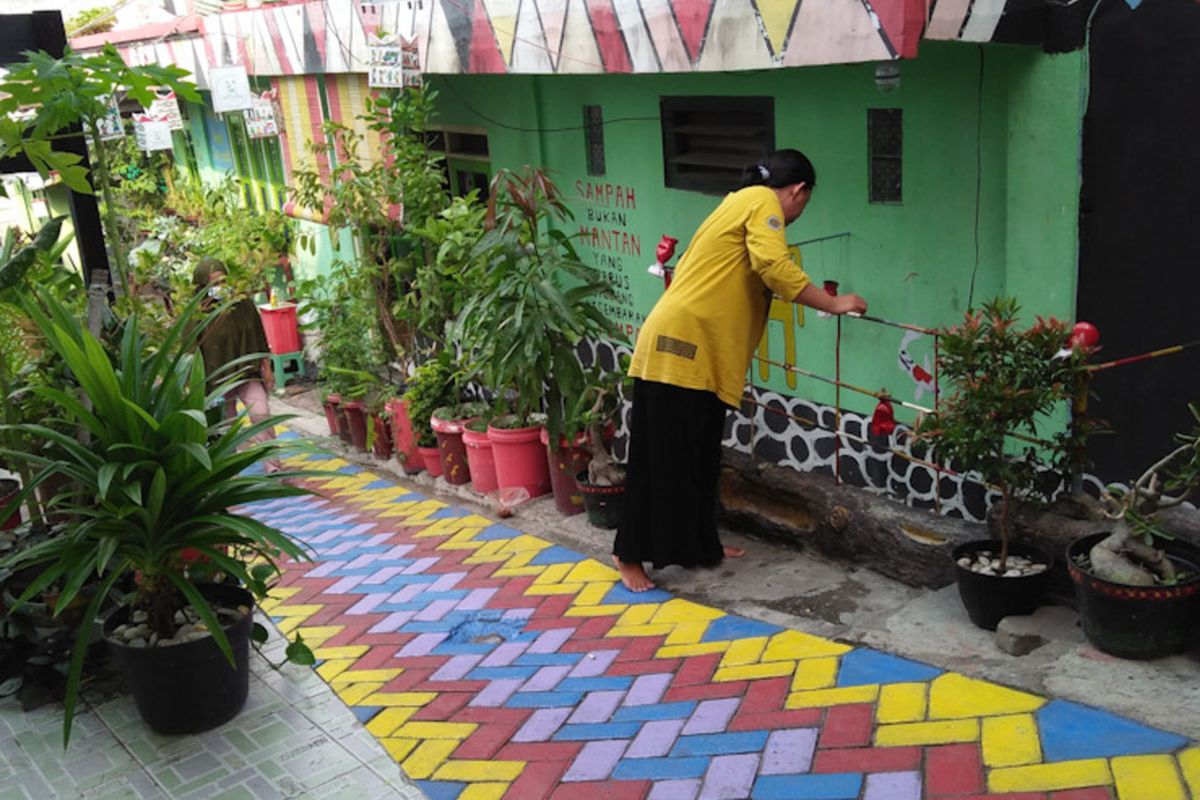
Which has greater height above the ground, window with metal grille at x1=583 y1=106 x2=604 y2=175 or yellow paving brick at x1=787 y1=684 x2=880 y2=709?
window with metal grille at x1=583 y1=106 x2=604 y2=175

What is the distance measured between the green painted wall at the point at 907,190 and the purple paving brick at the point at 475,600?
6.61 feet

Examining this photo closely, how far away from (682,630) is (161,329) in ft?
12.7

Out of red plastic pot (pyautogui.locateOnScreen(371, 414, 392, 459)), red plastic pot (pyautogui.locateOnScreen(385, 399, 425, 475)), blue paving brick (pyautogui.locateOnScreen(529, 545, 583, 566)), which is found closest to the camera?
blue paving brick (pyautogui.locateOnScreen(529, 545, 583, 566))

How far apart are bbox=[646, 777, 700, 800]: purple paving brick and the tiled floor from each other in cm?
79

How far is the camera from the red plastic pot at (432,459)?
27.3 feet

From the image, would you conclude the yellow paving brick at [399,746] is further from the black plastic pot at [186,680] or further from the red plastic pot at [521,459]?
the red plastic pot at [521,459]

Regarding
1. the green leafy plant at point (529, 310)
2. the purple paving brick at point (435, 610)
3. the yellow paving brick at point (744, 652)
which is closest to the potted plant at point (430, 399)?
the green leafy plant at point (529, 310)

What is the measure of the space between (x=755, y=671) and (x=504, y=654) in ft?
3.62

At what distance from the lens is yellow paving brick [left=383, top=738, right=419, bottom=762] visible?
3994mm

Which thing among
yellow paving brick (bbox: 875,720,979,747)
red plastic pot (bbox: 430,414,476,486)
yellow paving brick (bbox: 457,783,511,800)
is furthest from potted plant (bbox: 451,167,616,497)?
yellow paving brick (bbox: 875,720,979,747)

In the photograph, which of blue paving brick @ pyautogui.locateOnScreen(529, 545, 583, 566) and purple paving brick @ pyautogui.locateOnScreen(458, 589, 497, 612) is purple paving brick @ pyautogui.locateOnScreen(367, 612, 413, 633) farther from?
blue paving brick @ pyautogui.locateOnScreen(529, 545, 583, 566)

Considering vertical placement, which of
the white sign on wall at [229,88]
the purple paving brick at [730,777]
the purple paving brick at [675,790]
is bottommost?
the purple paving brick at [675,790]

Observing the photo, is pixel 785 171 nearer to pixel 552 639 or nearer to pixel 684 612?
pixel 684 612

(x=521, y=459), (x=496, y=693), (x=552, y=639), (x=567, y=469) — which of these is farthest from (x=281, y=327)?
(x=496, y=693)
